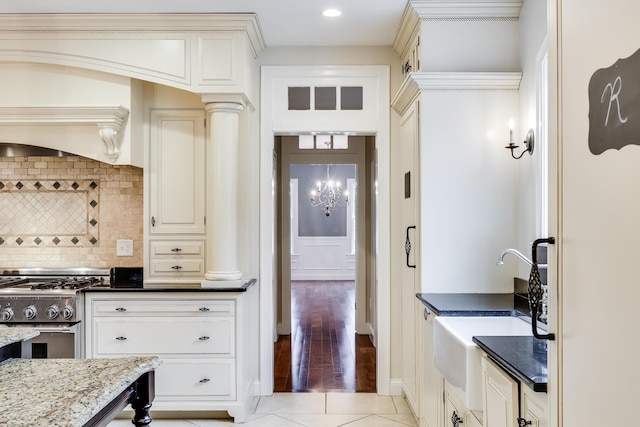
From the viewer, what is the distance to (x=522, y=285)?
9.69ft

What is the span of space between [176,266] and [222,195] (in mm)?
708

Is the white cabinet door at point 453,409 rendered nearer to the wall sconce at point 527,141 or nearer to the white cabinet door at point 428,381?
the white cabinet door at point 428,381

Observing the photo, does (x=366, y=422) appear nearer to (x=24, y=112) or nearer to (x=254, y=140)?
(x=254, y=140)

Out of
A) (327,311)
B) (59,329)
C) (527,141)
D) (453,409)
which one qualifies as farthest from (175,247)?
(327,311)

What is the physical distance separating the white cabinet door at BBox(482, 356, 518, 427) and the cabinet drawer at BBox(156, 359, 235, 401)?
188cm

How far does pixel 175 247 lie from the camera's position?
3.64 meters

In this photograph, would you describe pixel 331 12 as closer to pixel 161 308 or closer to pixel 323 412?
pixel 161 308

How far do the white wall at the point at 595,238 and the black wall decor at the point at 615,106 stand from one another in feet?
0.07

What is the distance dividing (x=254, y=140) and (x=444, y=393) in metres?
2.23

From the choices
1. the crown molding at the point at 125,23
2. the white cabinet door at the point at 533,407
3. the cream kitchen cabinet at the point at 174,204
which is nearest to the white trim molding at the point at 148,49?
the crown molding at the point at 125,23

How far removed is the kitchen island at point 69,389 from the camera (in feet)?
3.99

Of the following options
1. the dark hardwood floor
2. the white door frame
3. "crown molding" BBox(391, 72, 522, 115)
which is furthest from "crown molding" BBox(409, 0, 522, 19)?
the dark hardwood floor

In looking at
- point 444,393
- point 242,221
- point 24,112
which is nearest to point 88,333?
point 242,221

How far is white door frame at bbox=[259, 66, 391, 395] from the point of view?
12.4 ft
